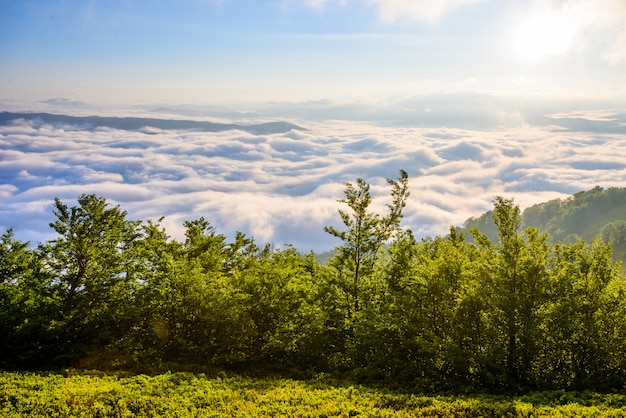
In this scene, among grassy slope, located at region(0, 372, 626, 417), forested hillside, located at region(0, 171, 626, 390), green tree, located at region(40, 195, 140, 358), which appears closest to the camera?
grassy slope, located at region(0, 372, 626, 417)

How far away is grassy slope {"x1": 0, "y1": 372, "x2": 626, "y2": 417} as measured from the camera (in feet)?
60.8

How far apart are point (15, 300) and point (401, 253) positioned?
886 inches

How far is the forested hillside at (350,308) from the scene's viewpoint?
74.9 ft

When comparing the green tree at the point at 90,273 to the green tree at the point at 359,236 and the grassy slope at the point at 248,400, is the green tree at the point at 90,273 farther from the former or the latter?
the green tree at the point at 359,236

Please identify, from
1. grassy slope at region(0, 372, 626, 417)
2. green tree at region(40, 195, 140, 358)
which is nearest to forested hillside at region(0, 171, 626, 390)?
green tree at region(40, 195, 140, 358)

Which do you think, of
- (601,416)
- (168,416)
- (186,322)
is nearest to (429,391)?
(601,416)

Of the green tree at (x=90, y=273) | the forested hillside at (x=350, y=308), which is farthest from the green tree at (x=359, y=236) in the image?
the green tree at (x=90, y=273)

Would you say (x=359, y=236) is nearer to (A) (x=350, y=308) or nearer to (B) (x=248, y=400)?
(A) (x=350, y=308)

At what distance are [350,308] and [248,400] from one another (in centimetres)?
1036

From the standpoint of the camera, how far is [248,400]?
20453 millimetres

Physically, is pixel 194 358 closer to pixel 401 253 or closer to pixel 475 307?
pixel 401 253

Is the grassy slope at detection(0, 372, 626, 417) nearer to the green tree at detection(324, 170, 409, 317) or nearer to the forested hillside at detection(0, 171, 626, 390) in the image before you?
the forested hillside at detection(0, 171, 626, 390)

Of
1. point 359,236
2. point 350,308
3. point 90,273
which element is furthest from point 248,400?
point 90,273

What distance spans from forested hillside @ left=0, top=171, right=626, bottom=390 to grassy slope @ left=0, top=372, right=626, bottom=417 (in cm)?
250
